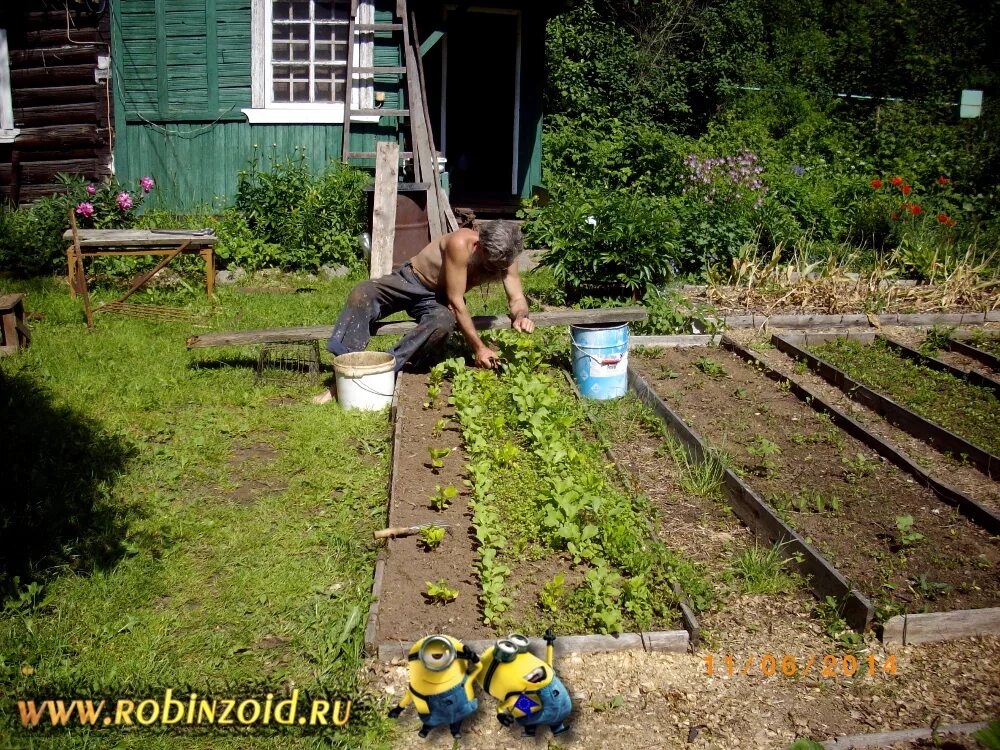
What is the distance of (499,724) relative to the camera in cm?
327

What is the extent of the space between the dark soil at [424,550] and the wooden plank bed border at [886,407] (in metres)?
2.98

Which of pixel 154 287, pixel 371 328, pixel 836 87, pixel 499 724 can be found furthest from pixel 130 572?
pixel 836 87

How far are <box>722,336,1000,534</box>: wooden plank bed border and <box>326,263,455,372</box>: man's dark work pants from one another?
251cm

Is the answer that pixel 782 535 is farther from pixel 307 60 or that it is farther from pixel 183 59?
pixel 183 59

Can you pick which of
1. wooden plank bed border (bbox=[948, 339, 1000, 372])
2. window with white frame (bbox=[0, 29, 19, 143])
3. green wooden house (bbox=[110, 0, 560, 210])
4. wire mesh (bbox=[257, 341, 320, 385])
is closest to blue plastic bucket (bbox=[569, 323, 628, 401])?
wire mesh (bbox=[257, 341, 320, 385])

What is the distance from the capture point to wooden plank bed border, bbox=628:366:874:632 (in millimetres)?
3920

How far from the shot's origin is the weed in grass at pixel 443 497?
187 inches

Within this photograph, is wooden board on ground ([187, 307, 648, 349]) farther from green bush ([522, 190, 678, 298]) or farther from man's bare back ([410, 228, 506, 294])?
green bush ([522, 190, 678, 298])

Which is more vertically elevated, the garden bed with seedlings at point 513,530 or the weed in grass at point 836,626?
the garden bed with seedlings at point 513,530

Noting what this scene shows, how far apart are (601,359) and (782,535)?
7.51 feet

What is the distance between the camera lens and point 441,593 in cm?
396

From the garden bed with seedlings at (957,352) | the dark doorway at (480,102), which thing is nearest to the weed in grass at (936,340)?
the garden bed with seedlings at (957,352)
